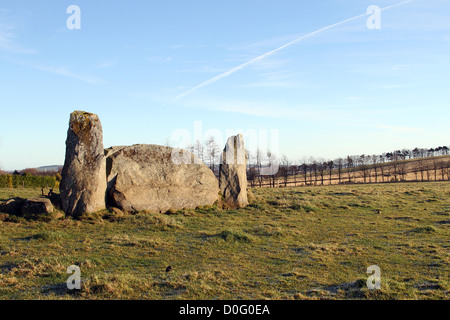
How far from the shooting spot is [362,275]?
8.66 metres

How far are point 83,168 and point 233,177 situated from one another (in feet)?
30.9

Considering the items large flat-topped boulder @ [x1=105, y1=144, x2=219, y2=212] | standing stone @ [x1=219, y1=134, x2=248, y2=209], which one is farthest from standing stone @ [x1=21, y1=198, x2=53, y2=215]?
standing stone @ [x1=219, y1=134, x2=248, y2=209]

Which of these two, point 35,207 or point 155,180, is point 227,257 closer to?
point 155,180

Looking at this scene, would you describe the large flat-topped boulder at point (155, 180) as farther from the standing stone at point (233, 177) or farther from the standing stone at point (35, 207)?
the standing stone at point (35, 207)

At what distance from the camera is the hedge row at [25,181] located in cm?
3819

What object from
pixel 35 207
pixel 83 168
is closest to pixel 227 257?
pixel 83 168

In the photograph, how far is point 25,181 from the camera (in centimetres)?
4144

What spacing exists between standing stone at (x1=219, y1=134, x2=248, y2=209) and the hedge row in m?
29.4

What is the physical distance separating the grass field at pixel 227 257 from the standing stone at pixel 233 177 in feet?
12.2

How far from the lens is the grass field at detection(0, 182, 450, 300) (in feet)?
24.4

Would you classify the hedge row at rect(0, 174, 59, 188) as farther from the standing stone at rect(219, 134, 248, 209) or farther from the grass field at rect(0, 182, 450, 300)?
the standing stone at rect(219, 134, 248, 209)
